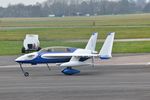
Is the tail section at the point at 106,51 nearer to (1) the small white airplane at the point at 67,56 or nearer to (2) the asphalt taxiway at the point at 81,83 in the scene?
(1) the small white airplane at the point at 67,56

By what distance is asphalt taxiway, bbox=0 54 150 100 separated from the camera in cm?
2203

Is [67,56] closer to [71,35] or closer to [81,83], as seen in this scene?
[81,83]

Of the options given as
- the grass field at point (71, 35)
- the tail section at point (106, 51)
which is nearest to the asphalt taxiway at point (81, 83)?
the tail section at point (106, 51)

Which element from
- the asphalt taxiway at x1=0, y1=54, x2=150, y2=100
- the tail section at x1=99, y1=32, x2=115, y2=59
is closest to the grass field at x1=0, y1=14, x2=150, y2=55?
the asphalt taxiway at x1=0, y1=54, x2=150, y2=100

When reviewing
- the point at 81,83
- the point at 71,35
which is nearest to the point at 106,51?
the point at 81,83

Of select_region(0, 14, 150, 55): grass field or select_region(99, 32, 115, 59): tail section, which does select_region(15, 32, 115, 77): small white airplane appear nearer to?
select_region(99, 32, 115, 59): tail section

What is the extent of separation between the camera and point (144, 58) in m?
41.2

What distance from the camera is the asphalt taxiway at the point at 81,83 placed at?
867 inches

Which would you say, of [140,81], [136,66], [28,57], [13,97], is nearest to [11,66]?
[28,57]

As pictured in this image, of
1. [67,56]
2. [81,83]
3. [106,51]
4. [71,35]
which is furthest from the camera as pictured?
[71,35]

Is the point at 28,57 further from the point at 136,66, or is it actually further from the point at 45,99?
the point at 45,99

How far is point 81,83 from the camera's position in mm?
26516

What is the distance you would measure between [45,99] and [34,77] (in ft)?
31.0

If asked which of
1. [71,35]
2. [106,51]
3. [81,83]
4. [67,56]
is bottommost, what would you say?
[71,35]
